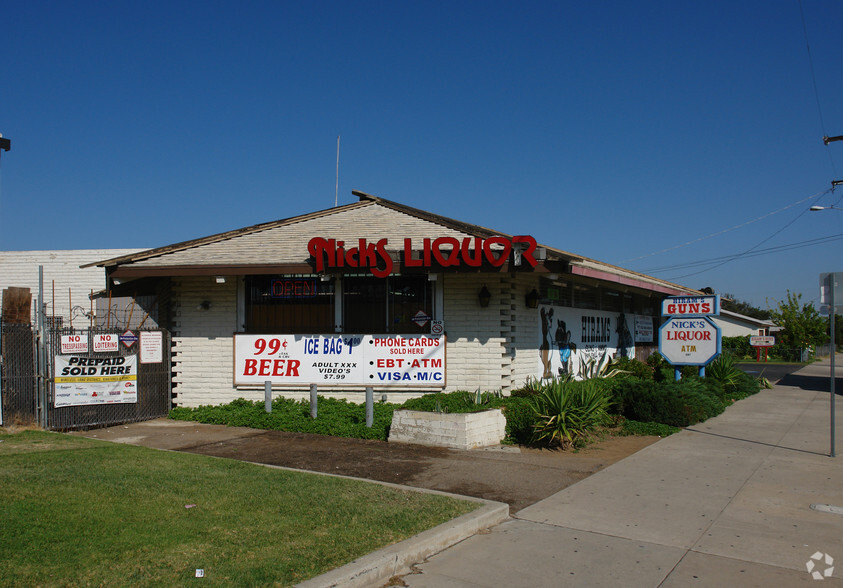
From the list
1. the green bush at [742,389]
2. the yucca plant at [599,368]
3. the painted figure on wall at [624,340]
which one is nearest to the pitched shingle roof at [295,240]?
the yucca plant at [599,368]

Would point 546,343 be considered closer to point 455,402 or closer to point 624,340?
point 455,402

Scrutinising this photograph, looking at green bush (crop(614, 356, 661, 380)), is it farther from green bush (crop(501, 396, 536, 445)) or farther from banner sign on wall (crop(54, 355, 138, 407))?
banner sign on wall (crop(54, 355, 138, 407))

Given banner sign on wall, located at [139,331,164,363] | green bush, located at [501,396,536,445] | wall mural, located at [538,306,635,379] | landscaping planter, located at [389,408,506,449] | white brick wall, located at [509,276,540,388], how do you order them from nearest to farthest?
1. landscaping planter, located at [389,408,506,449]
2. green bush, located at [501,396,536,445]
3. banner sign on wall, located at [139,331,164,363]
4. white brick wall, located at [509,276,540,388]
5. wall mural, located at [538,306,635,379]

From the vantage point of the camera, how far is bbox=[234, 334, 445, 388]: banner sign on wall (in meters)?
13.9

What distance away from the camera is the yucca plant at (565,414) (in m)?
10.9

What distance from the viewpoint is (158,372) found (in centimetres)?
1443

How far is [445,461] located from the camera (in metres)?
9.96

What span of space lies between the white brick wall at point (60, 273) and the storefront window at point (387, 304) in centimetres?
1458

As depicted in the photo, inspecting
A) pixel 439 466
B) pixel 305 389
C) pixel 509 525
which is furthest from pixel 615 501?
pixel 305 389

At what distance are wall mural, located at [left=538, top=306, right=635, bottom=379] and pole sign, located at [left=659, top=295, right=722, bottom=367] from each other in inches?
86.2

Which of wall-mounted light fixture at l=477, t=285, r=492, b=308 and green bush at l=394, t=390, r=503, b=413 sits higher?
wall-mounted light fixture at l=477, t=285, r=492, b=308

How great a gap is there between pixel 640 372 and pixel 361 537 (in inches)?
579

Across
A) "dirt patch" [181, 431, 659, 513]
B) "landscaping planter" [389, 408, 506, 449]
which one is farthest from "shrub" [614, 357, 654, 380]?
"landscaping planter" [389, 408, 506, 449]

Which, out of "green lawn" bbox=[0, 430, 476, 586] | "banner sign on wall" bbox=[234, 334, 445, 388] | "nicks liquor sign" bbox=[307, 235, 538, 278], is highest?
"nicks liquor sign" bbox=[307, 235, 538, 278]
